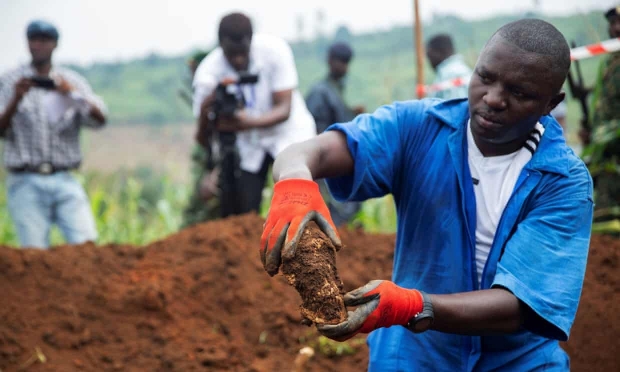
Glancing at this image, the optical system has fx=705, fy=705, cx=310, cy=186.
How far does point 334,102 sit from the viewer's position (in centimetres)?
672

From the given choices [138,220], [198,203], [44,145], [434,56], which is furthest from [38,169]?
[434,56]

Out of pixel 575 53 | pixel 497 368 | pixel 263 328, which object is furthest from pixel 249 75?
pixel 497 368

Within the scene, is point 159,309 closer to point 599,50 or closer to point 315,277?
point 315,277

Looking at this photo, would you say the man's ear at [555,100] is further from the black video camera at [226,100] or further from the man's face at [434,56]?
the man's face at [434,56]

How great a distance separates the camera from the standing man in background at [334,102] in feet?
22.1

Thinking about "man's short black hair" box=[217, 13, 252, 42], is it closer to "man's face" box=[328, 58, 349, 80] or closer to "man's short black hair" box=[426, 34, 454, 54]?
"man's short black hair" box=[426, 34, 454, 54]

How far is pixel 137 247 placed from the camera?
4652 millimetres

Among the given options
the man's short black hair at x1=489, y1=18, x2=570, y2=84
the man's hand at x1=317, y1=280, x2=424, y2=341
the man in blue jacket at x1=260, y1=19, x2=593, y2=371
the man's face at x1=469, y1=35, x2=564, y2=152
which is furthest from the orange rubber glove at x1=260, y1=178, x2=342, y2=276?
the man's short black hair at x1=489, y1=18, x2=570, y2=84

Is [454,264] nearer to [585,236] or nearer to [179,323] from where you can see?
[585,236]

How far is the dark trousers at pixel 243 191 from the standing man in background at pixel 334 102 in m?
1.24

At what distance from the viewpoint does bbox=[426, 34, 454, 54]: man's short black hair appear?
20.7ft

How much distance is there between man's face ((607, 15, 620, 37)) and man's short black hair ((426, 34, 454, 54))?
5.25 ft

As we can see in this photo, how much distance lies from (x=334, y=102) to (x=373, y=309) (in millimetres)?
5156

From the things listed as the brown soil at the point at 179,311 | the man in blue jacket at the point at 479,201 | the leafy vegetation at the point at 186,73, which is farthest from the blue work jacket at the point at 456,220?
the leafy vegetation at the point at 186,73
